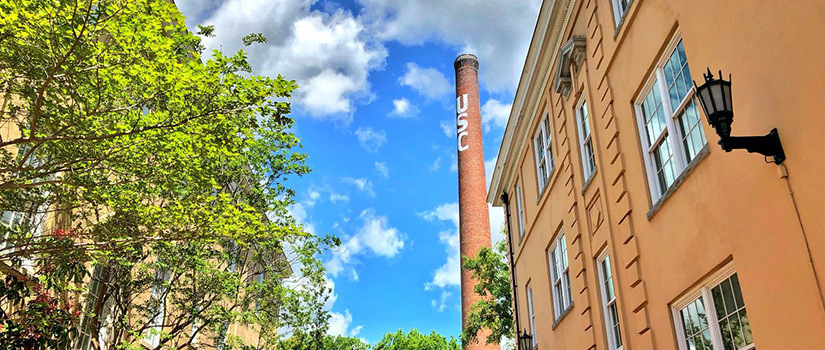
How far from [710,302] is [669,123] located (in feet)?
7.74

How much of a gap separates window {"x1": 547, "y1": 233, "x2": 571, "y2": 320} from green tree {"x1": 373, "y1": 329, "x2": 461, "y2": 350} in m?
33.3

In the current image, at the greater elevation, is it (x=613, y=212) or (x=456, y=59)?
(x=456, y=59)

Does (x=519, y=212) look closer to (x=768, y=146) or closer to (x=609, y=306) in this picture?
(x=609, y=306)

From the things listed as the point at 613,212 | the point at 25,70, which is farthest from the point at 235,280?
the point at 613,212

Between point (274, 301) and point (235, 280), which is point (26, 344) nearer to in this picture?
point (235, 280)

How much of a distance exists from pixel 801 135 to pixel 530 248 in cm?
1118

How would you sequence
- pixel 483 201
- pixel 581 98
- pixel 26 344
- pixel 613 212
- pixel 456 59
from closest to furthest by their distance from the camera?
pixel 26 344, pixel 613 212, pixel 581 98, pixel 483 201, pixel 456 59

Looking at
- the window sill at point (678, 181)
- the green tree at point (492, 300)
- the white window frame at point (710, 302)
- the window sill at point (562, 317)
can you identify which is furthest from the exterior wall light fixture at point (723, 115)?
the green tree at point (492, 300)

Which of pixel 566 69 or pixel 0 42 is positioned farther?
pixel 566 69

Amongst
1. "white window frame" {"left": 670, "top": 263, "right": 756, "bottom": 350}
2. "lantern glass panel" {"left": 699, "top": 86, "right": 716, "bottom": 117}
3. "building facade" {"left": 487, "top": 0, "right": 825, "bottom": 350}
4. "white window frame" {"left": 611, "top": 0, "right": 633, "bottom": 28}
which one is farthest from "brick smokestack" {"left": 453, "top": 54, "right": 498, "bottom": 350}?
"lantern glass panel" {"left": 699, "top": 86, "right": 716, "bottom": 117}

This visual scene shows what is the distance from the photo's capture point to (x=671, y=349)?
296 inches

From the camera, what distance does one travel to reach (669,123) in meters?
7.77

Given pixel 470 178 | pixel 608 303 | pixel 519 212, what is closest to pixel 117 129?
pixel 608 303

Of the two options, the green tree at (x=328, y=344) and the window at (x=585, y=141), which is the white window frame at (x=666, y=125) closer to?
the window at (x=585, y=141)
